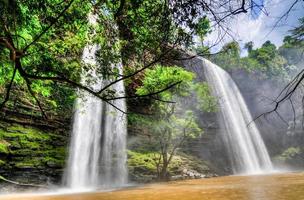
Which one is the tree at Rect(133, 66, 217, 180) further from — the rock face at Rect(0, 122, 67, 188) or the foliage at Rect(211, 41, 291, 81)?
the foliage at Rect(211, 41, 291, 81)

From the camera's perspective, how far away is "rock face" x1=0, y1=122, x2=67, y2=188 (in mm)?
12305

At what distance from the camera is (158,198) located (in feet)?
27.2

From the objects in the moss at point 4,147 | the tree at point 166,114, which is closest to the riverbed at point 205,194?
the moss at point 4,147

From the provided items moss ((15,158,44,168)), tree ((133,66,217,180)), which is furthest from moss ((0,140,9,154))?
tree ((133,66,217,180))

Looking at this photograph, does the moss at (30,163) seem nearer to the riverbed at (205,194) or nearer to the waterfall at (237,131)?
the riverbed at (205,194)

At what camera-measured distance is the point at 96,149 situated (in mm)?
15469

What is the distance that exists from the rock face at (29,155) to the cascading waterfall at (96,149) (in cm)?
59

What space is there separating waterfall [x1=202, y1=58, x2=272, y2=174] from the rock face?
443 inches

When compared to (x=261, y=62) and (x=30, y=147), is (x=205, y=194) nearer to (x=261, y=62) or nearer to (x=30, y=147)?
(x=30, y=147)

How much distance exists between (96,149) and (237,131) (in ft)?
36.1

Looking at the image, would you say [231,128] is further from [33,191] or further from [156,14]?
[156,14]

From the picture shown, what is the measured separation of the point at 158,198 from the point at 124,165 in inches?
300

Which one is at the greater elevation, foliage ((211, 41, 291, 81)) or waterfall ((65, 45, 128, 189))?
foliage ((211, 41, 291, 81))

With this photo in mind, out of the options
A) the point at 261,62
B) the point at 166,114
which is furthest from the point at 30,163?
the point at 261,62
